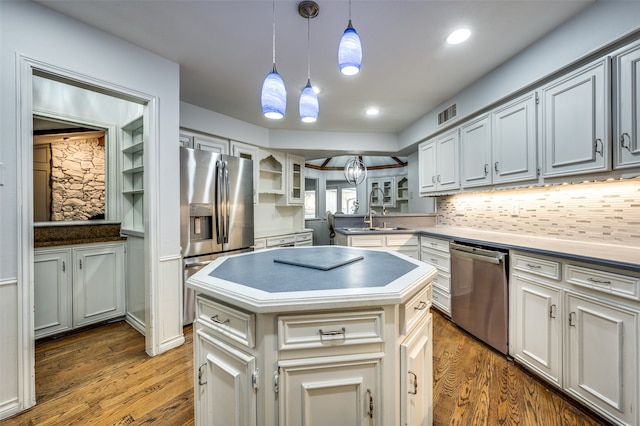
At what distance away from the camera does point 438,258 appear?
2.94m

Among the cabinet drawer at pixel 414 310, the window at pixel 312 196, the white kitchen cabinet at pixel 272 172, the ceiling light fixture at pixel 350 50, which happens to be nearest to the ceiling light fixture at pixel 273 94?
the ceiling light fixture at pixel 350 50

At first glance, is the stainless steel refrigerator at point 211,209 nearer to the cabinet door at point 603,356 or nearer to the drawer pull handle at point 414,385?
the drawer pull handle at point 414,385

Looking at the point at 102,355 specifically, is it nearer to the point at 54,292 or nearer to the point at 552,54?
the point at 54,292

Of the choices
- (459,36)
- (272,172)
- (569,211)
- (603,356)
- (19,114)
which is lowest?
(603,356)

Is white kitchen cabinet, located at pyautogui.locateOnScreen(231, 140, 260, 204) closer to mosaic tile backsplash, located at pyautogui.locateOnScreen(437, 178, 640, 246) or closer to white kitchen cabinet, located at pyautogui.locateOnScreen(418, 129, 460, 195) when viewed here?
white kitchen cabinet, located at pyautogui.locateOnScreen(418, 129, 460, 195)

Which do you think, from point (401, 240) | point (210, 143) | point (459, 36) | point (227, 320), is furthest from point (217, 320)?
point (210, 143)

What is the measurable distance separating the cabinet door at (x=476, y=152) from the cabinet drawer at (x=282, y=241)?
8.68 feet

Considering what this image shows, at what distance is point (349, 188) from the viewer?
25.1 feet

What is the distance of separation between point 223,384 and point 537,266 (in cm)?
205

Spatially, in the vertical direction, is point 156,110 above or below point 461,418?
above

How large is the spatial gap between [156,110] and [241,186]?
1197 millimetres

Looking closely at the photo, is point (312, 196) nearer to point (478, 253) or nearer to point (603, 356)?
point (478, 253)

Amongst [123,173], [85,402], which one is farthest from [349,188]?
[85,402]

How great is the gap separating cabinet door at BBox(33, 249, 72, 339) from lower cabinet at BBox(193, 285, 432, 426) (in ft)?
8.33
